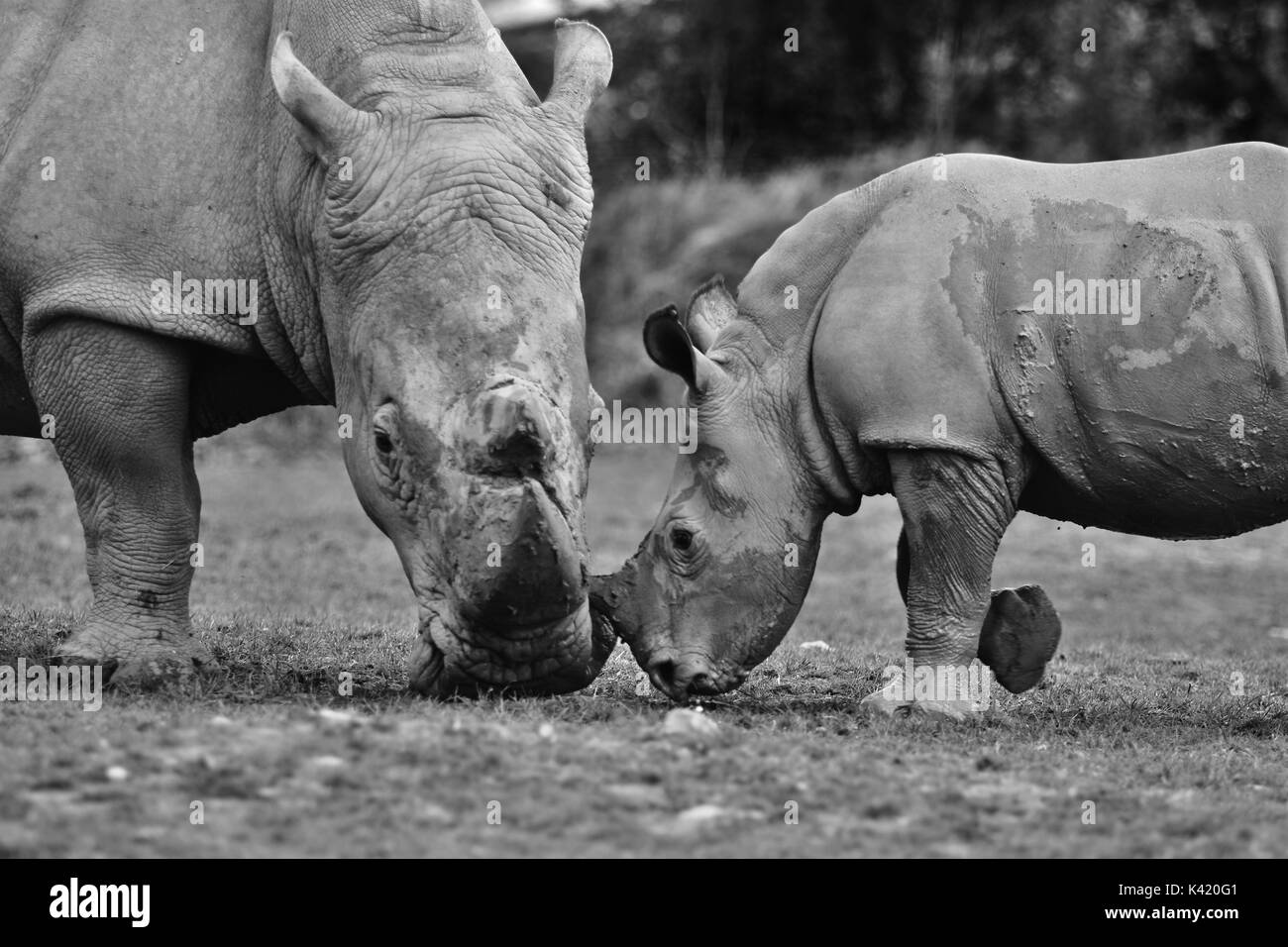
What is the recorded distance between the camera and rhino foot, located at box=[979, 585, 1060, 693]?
349 inches

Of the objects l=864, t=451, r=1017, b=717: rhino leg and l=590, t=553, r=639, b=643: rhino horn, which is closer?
l=864, t=451, r=1017, b=717: rhino leg

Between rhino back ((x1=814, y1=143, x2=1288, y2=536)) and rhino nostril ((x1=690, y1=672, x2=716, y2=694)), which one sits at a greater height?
rhino back ((x1=814, y1=143, x2=1288, y2=536))

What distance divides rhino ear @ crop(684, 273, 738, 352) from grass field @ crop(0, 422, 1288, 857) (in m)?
1.64

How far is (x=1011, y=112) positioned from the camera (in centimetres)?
2800

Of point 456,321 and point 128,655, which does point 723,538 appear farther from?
point 128,655

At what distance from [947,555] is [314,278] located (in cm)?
282

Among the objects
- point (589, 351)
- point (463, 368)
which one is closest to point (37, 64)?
point (463, 368)

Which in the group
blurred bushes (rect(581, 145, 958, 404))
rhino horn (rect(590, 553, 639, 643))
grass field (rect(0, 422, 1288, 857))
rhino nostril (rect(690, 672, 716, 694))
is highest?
blurred bushes (rect(581, 145, 958, 404))

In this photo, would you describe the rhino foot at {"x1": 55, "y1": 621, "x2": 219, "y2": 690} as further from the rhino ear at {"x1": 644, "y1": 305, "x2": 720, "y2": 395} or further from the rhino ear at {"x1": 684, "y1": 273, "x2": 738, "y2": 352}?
the rhino ear at {"x1": 684, "y1": 273, "x2": 738, "y2": 352}

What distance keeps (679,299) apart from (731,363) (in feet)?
47.3

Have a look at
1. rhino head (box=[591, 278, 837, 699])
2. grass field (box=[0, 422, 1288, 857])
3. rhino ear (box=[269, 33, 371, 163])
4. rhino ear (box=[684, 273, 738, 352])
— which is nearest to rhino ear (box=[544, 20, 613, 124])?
rhino ear (box=[269, 33, 371, 163])

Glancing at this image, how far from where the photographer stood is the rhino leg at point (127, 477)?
820cm

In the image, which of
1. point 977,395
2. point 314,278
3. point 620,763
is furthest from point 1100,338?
point 314,278

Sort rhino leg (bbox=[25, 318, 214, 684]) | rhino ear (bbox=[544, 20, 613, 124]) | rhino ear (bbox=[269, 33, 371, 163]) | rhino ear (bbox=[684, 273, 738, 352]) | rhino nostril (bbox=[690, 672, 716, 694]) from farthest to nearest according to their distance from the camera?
1. rhino ear (bbox=[684, 273, 738, 352])
2. rhino nostril (bbox=[690, 672, 716, 694])
3. rhino ear (bbox=[544, 20, 613, 124])
4. rhino leg (bbox=[25, 318, 214, 684])
5. rhino ear (bbox=[269, 33, 371, 163])
